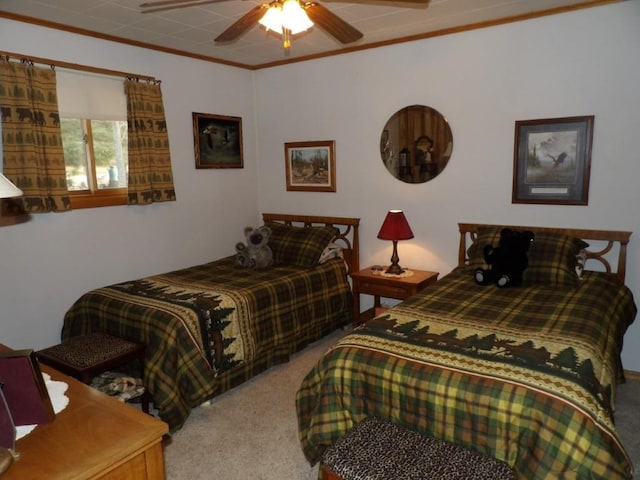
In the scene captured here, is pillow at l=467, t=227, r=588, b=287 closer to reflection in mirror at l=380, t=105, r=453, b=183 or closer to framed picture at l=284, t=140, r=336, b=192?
reflection in mirror at l=380, t=105, r=453, b=183

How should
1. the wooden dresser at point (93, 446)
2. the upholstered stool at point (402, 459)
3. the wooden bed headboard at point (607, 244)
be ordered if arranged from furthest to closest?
the wooden bed headboard at point (607, 244) → the upholstered stool at point (402, 459) → the wooden dresser at point (93, 446)

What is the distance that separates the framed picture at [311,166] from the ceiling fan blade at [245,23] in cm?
195


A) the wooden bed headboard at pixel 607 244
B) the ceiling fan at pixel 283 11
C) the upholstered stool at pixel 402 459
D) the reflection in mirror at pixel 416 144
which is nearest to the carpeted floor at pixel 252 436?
the upholstered stool at pixel 402 459

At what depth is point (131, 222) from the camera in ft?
12.1

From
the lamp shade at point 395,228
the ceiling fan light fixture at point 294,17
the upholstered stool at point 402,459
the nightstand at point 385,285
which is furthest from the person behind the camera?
the lamp shade at point 395,228

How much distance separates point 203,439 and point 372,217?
93.0 inches

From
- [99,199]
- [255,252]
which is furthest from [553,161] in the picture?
[99,199]

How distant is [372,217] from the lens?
409 centimetres

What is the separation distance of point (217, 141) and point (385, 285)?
7.09 ft

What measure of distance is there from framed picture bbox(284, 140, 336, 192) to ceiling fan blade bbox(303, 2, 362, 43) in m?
1.89

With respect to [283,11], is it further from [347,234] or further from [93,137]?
[347,234]

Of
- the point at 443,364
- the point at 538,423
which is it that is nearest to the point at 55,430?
the point at 443,364

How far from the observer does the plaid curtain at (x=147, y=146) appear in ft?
11.7

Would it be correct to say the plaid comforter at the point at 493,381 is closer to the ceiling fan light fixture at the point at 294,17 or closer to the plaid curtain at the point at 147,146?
the ceiling fan light fixture at the point at 294,17
